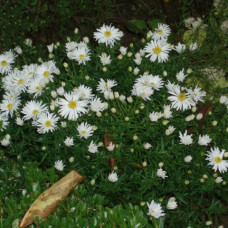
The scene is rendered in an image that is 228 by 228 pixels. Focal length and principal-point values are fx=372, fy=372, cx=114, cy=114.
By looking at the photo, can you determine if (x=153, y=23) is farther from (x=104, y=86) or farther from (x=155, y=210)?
(x=155, y=210)

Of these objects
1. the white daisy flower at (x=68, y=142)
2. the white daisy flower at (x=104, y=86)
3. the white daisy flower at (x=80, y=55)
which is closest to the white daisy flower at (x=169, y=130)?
the white daisy flower at (x=104, y=86)

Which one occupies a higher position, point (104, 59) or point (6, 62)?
point (6, 62)

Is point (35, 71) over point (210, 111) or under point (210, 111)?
over

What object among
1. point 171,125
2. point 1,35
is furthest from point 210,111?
point 1,35

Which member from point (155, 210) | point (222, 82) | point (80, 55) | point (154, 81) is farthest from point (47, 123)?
point (222, 82)

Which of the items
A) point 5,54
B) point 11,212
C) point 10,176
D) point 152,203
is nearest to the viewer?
point 11,212

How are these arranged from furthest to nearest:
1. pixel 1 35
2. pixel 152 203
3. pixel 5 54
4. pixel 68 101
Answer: pixel 1 35
pixel 5 54
pixel 68 101
pixel 152 203

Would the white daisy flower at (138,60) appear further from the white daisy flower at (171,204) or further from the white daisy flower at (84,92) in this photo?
the white daisy flower at (171,204)

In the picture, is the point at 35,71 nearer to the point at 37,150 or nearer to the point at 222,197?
the point at 37,150

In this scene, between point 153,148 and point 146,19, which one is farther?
point 146,19

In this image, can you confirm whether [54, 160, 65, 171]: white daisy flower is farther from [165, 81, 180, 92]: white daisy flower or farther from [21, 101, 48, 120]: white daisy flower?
[165, 81, 180, 92]: white daisy flower
